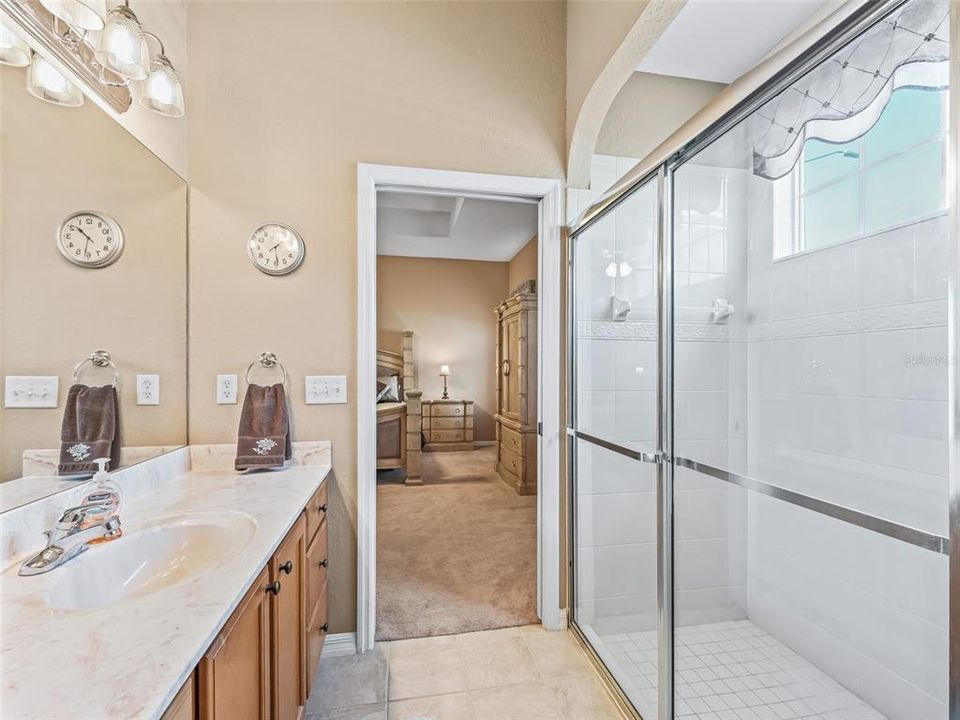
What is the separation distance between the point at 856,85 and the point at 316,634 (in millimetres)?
2347

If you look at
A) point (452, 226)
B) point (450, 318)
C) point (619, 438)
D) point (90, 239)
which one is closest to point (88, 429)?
point (90, 239)

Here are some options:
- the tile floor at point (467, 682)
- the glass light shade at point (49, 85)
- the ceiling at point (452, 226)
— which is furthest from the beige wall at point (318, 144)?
the ceiling at point (452, 226)

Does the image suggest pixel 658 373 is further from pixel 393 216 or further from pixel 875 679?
pixel 393 216

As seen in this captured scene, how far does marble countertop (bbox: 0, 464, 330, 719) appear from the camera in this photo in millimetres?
583

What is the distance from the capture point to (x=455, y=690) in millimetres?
1755

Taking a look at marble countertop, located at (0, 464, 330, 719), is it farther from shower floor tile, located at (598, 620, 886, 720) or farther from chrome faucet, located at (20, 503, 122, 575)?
shower floor tile, located at (598, 620, 886, 720)

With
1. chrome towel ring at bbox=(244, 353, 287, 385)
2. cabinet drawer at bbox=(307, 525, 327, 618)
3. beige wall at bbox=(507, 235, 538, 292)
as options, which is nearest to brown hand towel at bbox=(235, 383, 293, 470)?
chrome towel ring at bbox=(244, 353, 287, 385)

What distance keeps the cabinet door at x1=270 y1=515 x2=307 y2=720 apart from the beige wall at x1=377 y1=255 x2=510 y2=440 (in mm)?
5073

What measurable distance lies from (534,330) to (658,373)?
2.74 meters

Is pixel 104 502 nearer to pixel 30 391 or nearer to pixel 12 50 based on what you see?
pixel 30 391

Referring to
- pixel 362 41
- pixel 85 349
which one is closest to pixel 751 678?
pixel 85 349

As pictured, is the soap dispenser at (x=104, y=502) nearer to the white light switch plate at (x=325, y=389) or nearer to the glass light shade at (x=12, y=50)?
the white light switch plate at (x=325, y=389)

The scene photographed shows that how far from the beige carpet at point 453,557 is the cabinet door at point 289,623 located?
2.53 ft

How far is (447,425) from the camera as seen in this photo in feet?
20.6
